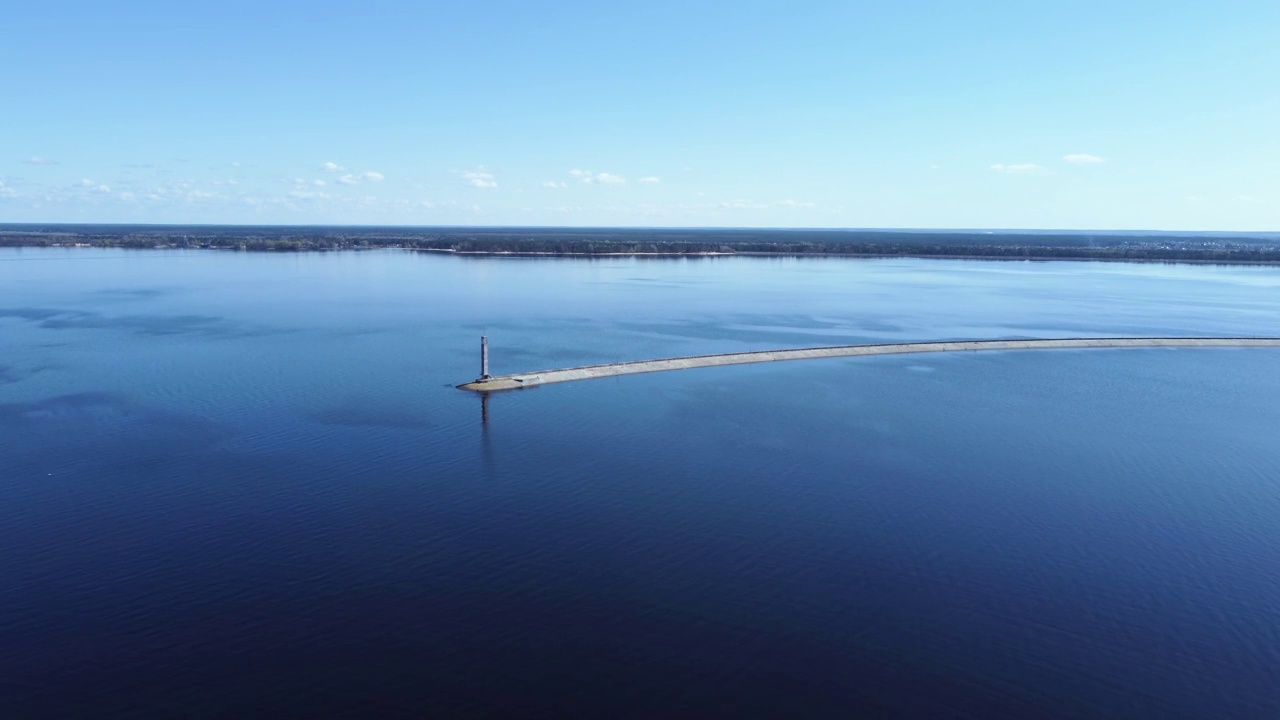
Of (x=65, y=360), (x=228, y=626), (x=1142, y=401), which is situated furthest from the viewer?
(x=65, y=360)

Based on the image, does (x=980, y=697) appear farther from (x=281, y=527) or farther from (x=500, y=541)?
(x=281, y=527)

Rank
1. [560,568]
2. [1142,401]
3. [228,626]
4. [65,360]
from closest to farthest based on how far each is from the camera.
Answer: [228,626] → [560,568] → [1142,401] → [65,360]

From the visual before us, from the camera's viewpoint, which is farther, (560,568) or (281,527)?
(281,527)

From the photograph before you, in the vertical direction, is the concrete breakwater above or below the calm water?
above

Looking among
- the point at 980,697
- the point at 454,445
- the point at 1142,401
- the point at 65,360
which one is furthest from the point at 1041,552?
the point at 65,360

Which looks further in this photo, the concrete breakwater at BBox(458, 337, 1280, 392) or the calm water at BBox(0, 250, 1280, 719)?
the concrete breakwater at BBox(458, 337, 1280, 392)
